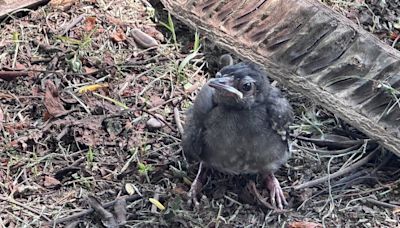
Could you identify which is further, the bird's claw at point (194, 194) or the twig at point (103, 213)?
the bird's claw at point (194, 194)

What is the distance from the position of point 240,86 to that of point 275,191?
710mm

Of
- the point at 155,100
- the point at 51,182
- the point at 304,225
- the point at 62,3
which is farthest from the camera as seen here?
the point at 62,3

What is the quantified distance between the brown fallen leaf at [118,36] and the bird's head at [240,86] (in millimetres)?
1501

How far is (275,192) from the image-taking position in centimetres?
439

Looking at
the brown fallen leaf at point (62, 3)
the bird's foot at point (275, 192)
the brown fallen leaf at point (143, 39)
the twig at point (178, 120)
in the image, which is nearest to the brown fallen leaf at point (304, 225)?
the bird's foot at point (275, 192)

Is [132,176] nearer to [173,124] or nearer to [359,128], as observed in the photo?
[173,124]

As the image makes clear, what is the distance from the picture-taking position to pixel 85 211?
428 centimetres

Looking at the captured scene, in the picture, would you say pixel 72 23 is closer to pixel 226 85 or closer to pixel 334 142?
pixel 226 85

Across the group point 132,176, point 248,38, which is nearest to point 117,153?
point 132,176

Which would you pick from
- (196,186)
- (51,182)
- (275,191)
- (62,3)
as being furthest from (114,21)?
(275,191)

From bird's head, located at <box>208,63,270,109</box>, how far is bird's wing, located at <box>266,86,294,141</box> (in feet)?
0.19

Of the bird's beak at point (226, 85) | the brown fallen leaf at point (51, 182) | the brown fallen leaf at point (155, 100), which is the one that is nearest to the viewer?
the bird's beak at point (226, 85)

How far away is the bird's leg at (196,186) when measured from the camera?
434cm

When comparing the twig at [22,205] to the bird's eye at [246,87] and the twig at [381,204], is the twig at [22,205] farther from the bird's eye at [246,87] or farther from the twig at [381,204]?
the twig at [381,204]
